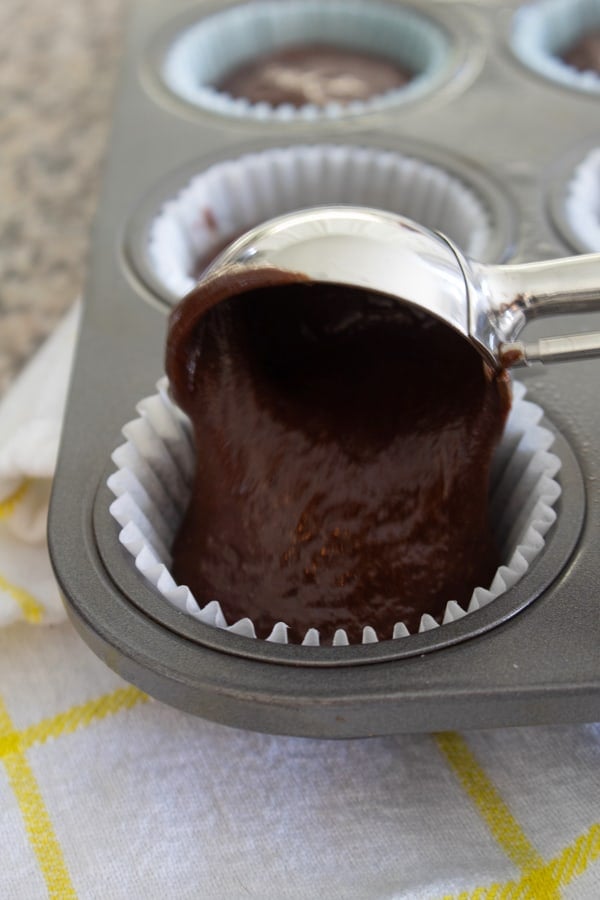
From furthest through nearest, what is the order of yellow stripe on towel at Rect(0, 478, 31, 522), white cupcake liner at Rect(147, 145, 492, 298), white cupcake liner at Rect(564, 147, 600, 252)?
white cupcake liner at Rect(147, 145, 492, 298) < white cupcake liner at Rect(564, 147, 600, 252) < yellow stripe on towel at Rect(0, 478, 31, 522)

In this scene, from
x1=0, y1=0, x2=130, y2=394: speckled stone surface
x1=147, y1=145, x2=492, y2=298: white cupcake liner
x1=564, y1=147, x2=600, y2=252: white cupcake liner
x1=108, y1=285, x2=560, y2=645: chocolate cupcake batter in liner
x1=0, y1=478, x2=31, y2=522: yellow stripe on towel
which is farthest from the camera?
x1=0, y1=0, x2=130, y2=394: speckled stone surface

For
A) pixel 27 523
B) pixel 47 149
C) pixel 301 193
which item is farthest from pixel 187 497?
pixel 47 149

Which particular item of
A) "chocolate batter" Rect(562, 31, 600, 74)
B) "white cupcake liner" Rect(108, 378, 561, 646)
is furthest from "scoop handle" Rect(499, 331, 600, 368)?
"chocolate batter" Rect(562, 31, 600, 74)

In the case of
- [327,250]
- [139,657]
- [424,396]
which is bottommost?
[139,657]

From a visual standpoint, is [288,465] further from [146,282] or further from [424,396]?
[146,282]

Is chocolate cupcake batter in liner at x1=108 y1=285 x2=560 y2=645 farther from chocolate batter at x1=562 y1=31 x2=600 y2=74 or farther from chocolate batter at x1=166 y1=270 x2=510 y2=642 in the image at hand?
chocolate batter at x1=562 y1=31 x2=600 y2=74

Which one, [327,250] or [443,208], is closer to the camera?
[327,250]

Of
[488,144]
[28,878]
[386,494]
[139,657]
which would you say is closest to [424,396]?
[386,494]
